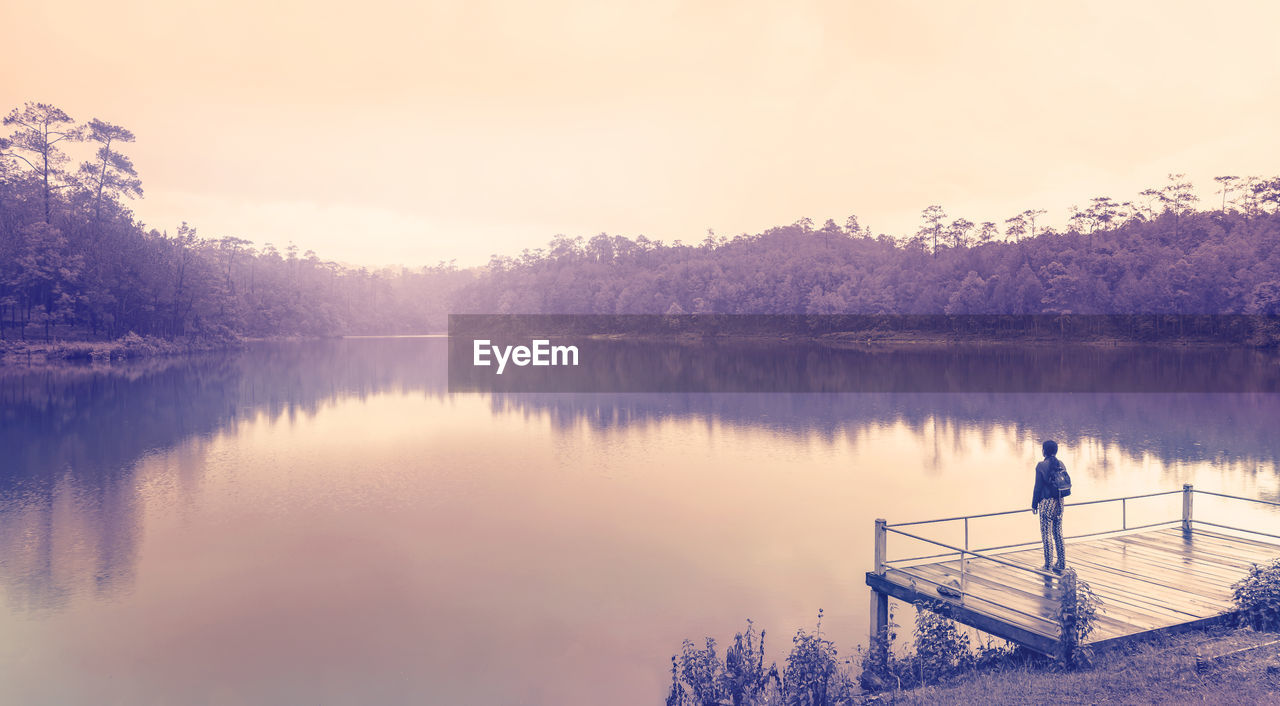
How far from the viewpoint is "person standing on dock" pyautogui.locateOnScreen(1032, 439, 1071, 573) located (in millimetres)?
13703

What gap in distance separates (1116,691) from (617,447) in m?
29.9

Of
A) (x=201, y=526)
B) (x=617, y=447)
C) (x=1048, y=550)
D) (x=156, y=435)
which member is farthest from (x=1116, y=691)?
(x=156, y=435)

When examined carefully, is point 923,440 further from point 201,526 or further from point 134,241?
point 134,241

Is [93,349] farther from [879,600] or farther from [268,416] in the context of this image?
[879,600]

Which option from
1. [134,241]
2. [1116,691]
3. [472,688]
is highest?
[134,241]

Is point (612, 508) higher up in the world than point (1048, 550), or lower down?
lower down

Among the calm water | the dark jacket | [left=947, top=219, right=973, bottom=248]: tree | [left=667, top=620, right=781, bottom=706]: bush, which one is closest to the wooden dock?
the dark jacket

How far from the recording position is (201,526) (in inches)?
938

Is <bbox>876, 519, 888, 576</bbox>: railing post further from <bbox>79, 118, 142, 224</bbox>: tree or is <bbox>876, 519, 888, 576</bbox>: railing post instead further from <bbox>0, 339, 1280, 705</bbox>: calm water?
<bbox>79, 118, 142, 224</bbox>: tree

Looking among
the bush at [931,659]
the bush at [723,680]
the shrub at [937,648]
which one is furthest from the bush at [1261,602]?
the bush at [723,680]

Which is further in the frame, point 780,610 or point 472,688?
point 780,610

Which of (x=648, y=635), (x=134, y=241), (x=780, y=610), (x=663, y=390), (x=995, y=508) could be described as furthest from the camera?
(x=134, y=241)

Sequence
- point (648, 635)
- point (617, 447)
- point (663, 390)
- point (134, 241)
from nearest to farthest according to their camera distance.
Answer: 1. point (648, 635)
2. point (617, 447)
3. point (663, 390)
4. point (134, 241)

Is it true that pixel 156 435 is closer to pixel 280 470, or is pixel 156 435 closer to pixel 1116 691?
pixel 280 470
